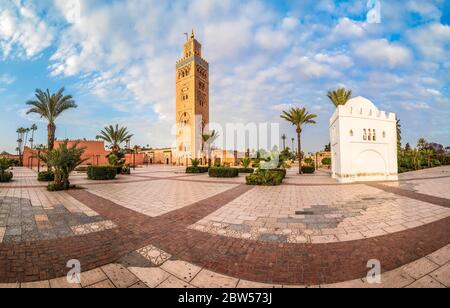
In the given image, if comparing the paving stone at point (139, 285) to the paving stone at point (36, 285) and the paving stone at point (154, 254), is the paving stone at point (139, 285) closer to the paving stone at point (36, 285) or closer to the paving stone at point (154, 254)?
the paving stone at point (154, 254)

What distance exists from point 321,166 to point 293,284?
42.0 meters

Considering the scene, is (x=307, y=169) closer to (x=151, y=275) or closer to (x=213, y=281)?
(x=213, y=281)

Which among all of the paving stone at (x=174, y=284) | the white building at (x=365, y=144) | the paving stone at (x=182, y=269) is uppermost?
the white building at (x=365, y=144)

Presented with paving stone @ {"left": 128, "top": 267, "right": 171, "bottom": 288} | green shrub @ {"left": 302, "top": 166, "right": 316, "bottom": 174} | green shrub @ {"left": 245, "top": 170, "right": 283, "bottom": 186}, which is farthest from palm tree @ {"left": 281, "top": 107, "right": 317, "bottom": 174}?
paving stone @ {"left": 128, "top": 267, "right": 171, "bottom": 288}

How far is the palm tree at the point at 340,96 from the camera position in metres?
25.0

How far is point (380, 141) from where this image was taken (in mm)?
15758

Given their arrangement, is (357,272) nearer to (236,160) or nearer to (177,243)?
(177,243)

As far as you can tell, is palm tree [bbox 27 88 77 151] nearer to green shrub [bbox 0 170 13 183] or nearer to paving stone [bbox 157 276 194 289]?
green shrub [bbox 0 170 13 183]

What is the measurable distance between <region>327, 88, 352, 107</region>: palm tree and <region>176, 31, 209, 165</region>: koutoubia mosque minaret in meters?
32.3

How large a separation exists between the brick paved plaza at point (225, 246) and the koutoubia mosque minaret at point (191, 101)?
45625 millimetres

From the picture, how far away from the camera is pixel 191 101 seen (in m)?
53.3

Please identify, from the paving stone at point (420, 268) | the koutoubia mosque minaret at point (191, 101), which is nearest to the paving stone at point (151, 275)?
the paving stone at point (420, 268)

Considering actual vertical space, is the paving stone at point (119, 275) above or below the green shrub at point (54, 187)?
below
